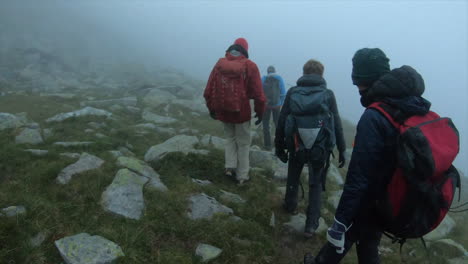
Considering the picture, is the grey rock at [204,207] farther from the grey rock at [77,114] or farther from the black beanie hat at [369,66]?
the grey rock at [77,114]

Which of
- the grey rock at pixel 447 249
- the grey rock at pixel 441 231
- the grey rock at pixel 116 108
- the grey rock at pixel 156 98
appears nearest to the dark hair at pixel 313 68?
the grey rock at pixel 447 249

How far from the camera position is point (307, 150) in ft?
18.0

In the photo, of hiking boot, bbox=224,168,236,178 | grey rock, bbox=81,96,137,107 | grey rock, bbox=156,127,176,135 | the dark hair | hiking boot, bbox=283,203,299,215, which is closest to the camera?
the dark hair

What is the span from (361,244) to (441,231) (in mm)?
5567

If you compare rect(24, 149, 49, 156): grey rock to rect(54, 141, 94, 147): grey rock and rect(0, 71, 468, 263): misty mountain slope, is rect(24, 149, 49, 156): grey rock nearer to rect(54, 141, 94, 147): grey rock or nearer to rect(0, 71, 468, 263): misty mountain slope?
rect(0, 71, 468, 263): misty mountain slope

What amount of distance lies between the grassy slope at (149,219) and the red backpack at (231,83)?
1.83m

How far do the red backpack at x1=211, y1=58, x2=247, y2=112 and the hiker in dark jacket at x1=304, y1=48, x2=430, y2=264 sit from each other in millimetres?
3271

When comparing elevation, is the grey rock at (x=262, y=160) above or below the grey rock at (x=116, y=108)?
above

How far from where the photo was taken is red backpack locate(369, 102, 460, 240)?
2898 millimetres

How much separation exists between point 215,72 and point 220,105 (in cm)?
73

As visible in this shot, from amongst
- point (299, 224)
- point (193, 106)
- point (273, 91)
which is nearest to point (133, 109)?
point (193, 106)

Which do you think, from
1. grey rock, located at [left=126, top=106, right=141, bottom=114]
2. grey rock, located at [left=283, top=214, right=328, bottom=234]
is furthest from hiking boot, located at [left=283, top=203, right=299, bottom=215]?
grey rock, located at [left=126, top=106, right=141, bottom=114]

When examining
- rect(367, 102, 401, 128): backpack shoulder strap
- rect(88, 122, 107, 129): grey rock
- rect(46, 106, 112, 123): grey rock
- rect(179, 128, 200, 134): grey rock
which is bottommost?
rect(179, 128, 200, 134): grey rock

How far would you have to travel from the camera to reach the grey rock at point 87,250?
12.8 feet
